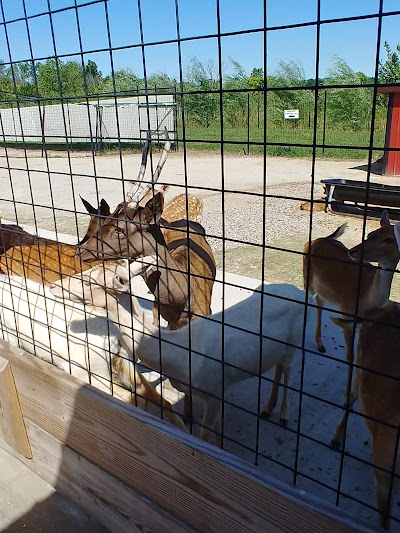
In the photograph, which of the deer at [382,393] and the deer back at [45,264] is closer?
the deer at [382,393]

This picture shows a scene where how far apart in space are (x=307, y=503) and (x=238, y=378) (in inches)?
51.3

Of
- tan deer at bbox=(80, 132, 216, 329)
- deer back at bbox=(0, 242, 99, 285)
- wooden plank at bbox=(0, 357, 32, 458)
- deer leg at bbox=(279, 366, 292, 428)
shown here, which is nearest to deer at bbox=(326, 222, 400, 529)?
deer leg at bbox=(279, 366, 292, 428)

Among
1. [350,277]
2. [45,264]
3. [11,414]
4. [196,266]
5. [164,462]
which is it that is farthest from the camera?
[196,266]

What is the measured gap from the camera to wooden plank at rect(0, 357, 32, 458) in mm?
2381

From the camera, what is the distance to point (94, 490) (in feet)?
7.01

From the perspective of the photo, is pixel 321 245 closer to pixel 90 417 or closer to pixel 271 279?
pixel 271 279

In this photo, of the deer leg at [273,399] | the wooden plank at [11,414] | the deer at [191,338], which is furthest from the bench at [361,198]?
the wooden plank at [11,414]

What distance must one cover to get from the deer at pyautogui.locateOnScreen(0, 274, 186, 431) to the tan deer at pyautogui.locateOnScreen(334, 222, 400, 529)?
0.98m

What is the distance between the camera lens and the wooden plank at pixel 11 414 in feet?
7.81

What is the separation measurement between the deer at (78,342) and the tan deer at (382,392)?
3.23 ft

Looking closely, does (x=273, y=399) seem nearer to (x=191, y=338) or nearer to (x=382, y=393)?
(x=191, y=338)

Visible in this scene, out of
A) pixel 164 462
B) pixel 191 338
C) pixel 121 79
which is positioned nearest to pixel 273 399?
pixel 191 338

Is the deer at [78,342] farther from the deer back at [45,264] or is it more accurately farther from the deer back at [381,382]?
the deer back at [381,382]

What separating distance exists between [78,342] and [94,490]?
0.87 meters
